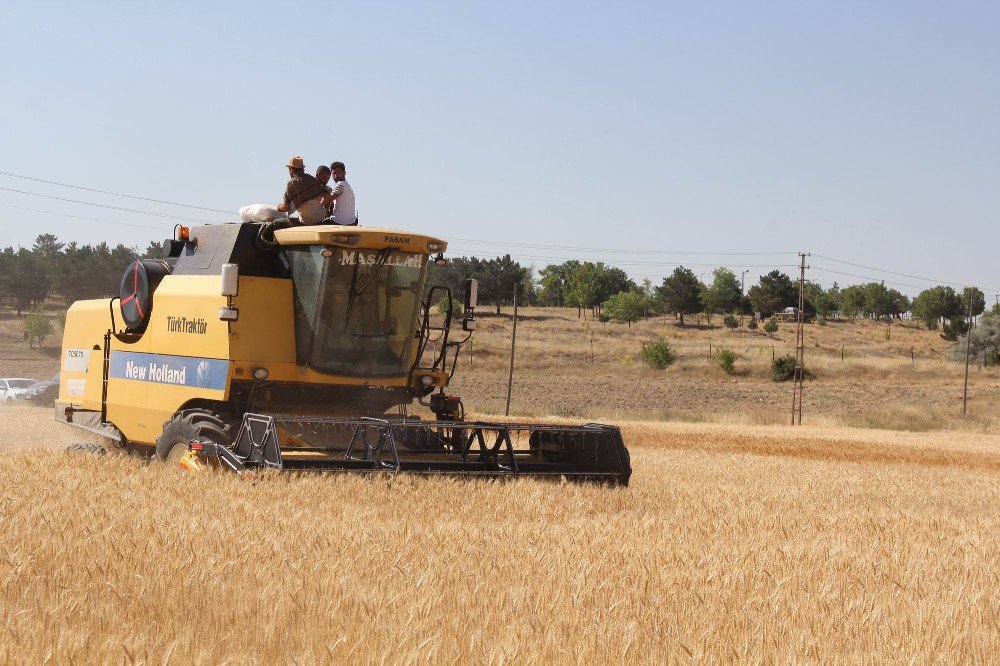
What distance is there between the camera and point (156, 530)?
6.36m

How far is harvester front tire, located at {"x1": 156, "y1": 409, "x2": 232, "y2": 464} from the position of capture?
978 cm

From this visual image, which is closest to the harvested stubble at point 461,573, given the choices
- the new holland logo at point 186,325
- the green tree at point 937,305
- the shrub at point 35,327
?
the new holland logo at point 186,325

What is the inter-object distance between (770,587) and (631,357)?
67.3 metres

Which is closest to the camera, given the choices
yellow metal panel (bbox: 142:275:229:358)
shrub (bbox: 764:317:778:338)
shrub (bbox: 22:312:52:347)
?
yellow metal panel (bbox: 142:275:229:358)

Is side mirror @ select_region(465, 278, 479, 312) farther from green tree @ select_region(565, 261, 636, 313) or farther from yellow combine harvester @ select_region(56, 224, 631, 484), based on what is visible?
green tree @ select_region(565, 261, 636, 313)

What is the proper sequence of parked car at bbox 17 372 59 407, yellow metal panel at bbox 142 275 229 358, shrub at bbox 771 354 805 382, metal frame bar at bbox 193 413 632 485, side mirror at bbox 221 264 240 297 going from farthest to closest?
shrub at bbox 771 354 805 382 < parked car at bbox 17 372 59 407 < yellow metal panel at bbox 142 275 229 358 < side mirror at bbox 221 264 240 297 < metal frame bar at bbox 193 413 632 485

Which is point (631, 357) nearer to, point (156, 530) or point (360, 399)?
point (360, 399)

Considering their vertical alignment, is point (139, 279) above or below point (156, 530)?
above

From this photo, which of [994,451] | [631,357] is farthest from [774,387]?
[994,451]

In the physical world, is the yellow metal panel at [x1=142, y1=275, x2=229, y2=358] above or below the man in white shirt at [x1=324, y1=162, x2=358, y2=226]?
below

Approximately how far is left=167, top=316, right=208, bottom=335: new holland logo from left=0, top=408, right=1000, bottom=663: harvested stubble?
1.38 m

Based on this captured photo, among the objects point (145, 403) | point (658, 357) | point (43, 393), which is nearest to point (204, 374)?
point (145, 403)

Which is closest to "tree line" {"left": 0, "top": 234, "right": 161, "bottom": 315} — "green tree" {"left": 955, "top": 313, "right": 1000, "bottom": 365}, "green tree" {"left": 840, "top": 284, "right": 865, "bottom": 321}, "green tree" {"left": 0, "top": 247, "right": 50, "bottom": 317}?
"green tree" {"left": 0, "top": 247, "right": 50, "bottom": 317}

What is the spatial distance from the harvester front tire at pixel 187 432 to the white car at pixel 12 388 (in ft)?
71.0
